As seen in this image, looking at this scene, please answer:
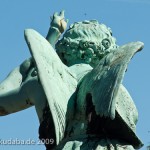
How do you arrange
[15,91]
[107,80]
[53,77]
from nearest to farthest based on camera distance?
1. [107,80]
2. [53,77]
3. [15,91]

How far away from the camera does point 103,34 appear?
5.63m

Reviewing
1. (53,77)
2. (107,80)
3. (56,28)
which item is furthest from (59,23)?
(107,80)

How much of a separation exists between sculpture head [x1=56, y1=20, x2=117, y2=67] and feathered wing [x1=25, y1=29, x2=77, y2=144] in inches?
9.6

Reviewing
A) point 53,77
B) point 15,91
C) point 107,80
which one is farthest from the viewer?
point 15,91

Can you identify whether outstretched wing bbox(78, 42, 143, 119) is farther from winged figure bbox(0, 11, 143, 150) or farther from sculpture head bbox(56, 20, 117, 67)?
sculpture head bbox(56, 20, 117, 67)

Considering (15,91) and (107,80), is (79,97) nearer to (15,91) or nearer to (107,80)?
(107,80)

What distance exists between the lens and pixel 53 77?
204 inches

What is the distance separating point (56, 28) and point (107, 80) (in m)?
0.77

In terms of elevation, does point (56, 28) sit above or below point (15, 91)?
above

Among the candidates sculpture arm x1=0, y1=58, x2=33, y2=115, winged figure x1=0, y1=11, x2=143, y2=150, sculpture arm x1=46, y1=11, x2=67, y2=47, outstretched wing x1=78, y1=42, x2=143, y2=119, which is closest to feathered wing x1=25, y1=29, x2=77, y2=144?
winged figure x1=0, y1=11, x2=143, y2=150

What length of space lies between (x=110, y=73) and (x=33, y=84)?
0.65 m

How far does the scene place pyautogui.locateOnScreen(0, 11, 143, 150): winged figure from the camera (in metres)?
5.03

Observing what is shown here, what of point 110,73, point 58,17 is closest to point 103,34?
point 58,17

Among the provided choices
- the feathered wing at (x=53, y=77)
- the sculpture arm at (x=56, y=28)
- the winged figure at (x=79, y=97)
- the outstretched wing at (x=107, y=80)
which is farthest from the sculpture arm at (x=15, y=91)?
the outstretched wing at (x=107, y=80)
